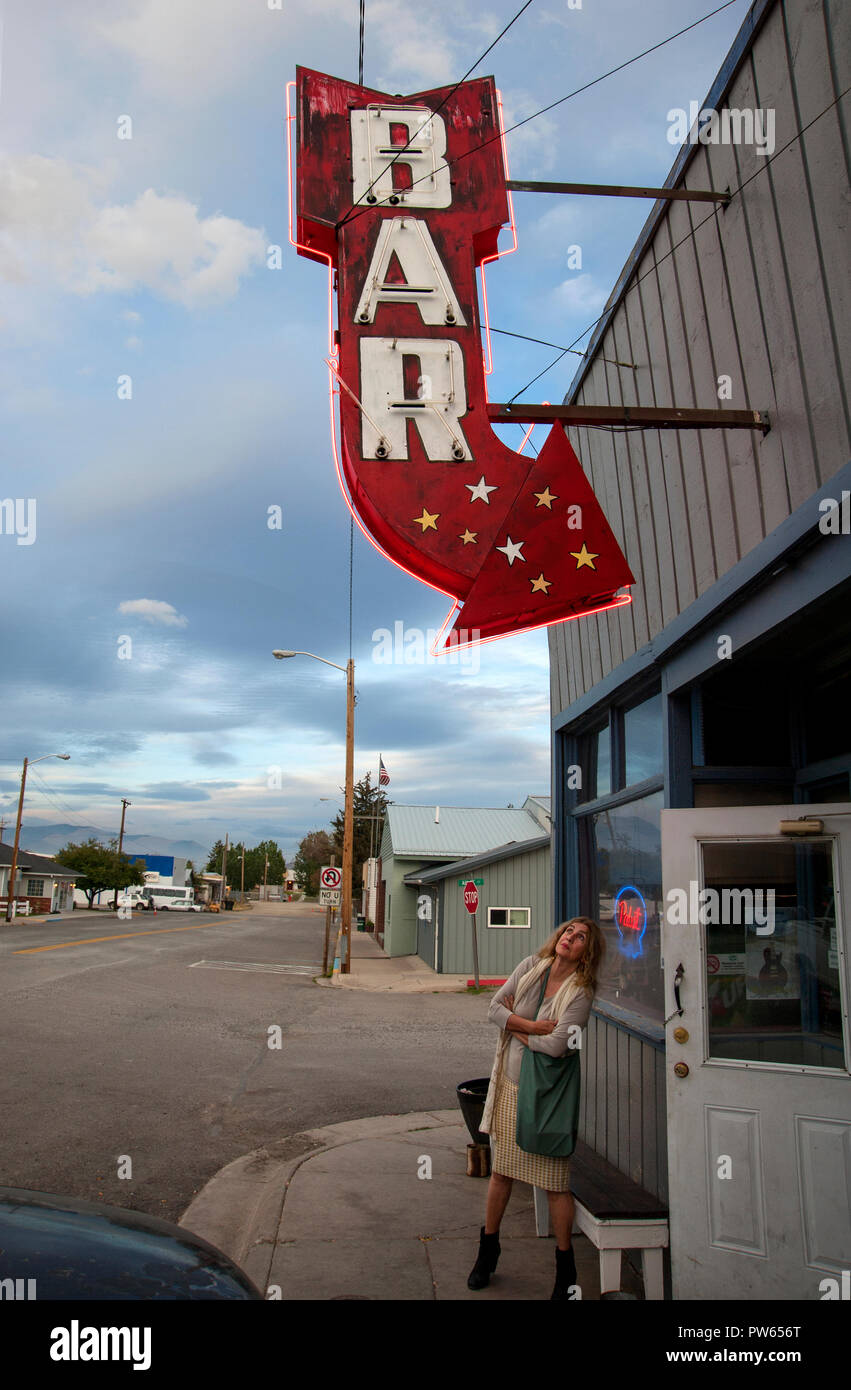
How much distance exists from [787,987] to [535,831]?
1027 inches

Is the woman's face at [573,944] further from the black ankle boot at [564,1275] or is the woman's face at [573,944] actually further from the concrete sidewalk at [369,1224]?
the concrete sidewalk at [369,1224]

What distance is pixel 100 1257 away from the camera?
2.74 metres

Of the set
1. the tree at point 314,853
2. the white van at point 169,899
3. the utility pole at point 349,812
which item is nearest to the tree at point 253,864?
the tree at point 314,853

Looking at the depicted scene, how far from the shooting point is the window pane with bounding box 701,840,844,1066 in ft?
14.1

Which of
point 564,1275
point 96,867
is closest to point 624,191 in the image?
→ point 564,1275

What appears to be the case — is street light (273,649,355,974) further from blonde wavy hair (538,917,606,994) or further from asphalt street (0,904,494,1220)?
blonde wavy hair (538,917,606,994)

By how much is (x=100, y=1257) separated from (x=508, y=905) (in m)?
20.3

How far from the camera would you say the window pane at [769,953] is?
4.31 metres

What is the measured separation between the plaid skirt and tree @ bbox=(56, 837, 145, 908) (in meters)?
67.3

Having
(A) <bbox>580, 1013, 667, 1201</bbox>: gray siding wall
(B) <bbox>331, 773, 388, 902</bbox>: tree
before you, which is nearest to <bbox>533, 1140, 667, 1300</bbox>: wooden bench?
(A) <bbox>580, 1013, 667, 1201</bbox>: gray siding wall

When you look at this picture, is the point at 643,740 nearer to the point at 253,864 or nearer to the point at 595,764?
the point at 595,764

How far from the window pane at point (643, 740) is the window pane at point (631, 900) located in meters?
0.18

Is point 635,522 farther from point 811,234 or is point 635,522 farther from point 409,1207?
point 409,1207
